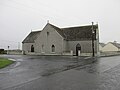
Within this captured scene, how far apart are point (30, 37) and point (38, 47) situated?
31.5 ft

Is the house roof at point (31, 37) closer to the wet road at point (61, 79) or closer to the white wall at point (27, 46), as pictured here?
the white wall at point (27, 46)

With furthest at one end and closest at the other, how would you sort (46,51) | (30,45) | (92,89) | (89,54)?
(30,45), (46,51), (89,54), (92,89)

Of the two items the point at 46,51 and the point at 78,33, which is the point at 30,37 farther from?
the point at 78,33

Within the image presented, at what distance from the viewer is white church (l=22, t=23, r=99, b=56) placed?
45.7 m

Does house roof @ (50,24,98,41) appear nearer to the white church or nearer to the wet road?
the white church

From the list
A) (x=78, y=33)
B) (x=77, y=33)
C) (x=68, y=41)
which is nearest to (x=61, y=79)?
(x=68, y=41)

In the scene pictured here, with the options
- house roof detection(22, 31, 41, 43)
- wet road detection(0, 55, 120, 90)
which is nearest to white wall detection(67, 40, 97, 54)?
house roof detection(22, 31, 41, 43)

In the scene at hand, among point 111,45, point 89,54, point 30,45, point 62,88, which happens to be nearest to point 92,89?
point 62,88

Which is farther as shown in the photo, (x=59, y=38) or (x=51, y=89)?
(x=59, y=38)

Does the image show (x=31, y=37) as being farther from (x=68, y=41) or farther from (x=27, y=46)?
(x=68, y=41)

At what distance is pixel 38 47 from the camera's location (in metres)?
52.0

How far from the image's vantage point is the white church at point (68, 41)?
4572cm

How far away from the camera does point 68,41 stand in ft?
161

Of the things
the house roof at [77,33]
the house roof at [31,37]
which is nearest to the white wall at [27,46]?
the house roof at [31,37]
